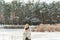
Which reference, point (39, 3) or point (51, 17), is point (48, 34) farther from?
point (39, 3)

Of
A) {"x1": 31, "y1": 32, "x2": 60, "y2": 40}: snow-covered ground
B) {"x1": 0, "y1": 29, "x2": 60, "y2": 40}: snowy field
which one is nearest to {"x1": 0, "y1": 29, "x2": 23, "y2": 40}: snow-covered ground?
{"x1": 0, "y1": 29, "x2": 60, "y2": 40}: snowy field

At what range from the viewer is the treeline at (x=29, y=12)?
6.82 metres

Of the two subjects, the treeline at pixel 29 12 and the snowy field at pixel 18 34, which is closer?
the snowy field at pixel 18 34

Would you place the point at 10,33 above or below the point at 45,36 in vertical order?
above

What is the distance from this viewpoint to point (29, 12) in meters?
6.85

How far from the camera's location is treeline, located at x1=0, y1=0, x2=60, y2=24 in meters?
6.82

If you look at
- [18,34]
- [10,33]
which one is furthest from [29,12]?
[10,33]

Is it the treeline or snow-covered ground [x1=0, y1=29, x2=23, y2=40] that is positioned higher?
the treeline

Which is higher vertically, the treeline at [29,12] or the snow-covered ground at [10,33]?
the treeline at [29,12]

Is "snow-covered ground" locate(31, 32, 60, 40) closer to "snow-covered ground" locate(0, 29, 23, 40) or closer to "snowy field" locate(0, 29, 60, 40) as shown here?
"snowy field" locate(0, 29, 60, 40)

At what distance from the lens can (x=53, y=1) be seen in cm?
684

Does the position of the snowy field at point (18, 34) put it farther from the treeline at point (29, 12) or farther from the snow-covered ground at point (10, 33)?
the treeline at point (29, 12)

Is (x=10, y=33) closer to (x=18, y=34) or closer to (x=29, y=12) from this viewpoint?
(x=18, y=34)

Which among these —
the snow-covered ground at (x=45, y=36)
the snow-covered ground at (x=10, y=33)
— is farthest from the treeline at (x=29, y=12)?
the snow-covered ground at (x=45, y=36)
